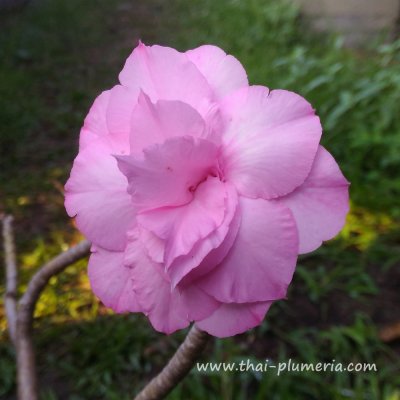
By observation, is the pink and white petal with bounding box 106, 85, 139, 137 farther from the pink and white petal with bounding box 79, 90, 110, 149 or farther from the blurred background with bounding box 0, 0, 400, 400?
the blurred background with bounding box 0, 0, 400, 400

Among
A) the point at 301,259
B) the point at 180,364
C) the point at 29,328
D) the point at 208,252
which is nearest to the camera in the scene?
the point at 208,252

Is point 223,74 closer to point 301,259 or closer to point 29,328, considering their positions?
point 29,328

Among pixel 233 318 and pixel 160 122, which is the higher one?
pixel 160 122

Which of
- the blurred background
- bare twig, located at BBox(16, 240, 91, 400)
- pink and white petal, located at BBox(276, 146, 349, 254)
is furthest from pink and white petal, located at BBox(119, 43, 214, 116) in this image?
the blurred background

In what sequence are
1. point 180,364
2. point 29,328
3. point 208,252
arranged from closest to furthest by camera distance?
point 208,252 → point 180,364 → point 29,328

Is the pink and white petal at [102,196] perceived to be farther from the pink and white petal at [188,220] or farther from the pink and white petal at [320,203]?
the pink and white petal at [320,203]

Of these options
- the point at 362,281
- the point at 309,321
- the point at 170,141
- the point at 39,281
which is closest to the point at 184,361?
the point at 170,141

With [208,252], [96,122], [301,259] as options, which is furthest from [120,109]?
[301,259]


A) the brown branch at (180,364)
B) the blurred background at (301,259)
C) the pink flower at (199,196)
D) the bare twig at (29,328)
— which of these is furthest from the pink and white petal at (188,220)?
the blurred background at (301,259)

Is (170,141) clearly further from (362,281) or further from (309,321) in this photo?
(362,281)
